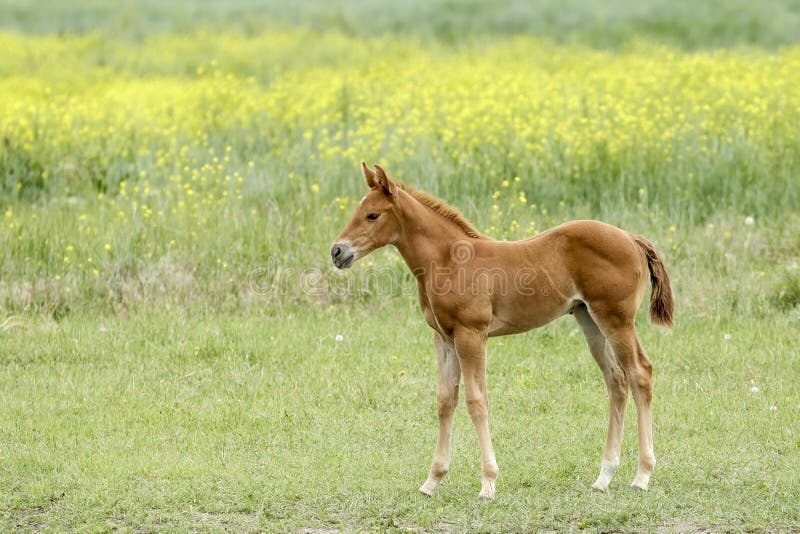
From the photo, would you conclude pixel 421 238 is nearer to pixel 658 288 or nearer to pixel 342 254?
pixel 342 254

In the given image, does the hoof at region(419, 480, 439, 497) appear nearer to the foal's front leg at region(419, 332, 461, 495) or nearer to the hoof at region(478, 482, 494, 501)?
the foal's front leg at region(419, 332, 461, 495)

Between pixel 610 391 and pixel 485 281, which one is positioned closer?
pixel 485 281

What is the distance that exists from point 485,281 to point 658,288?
1232 mm

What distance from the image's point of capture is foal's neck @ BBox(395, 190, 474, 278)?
7.09 meters

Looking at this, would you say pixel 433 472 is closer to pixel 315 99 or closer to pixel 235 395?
pixel 235 395

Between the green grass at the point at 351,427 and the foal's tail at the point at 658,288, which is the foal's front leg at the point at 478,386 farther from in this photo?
the foal's tail at the point at 658,288

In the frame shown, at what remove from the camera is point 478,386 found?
7031 millimetres

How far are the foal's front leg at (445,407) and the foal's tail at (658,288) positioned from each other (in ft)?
4.53

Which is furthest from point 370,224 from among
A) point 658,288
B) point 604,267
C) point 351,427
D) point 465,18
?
point 465,18

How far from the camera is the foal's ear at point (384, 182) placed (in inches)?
271

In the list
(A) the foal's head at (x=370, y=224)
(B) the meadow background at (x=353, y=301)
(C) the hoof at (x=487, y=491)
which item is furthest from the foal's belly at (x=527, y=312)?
(B) the meadow background at (x=353, y=301)

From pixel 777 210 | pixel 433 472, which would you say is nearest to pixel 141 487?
pixel 433 472

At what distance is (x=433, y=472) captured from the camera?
7266mm

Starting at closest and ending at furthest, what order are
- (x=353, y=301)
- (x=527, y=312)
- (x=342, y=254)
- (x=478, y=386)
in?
(x=342, y=254) < (x=478, y=386) < (x=527, y=312) < (x=353, y=301)
